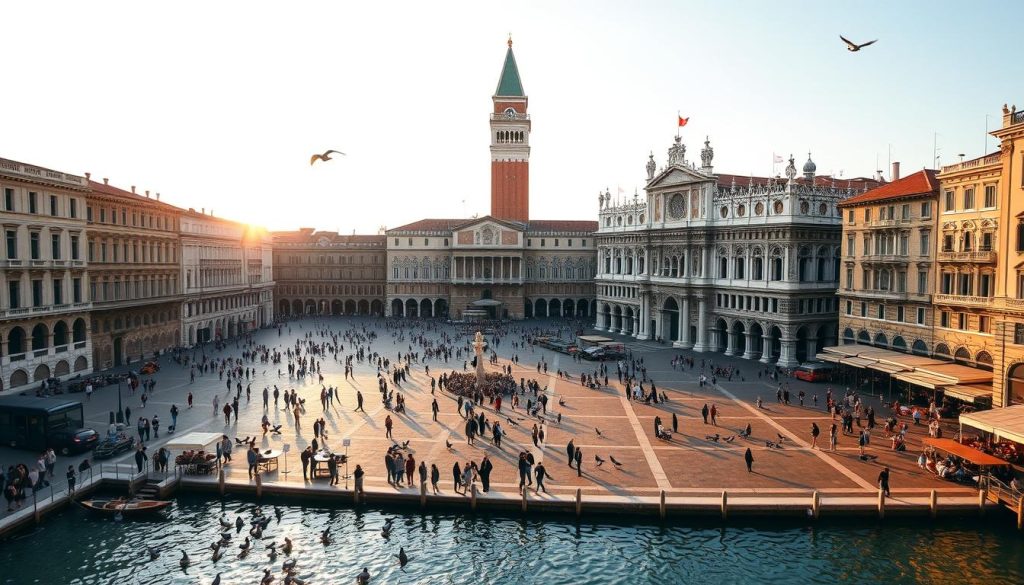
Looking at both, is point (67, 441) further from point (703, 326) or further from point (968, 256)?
point (703, 326)

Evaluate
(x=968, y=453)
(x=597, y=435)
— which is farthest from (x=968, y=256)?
(x=597, y=435)

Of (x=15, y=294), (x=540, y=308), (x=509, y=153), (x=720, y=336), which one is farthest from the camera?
(x=509, y=153)

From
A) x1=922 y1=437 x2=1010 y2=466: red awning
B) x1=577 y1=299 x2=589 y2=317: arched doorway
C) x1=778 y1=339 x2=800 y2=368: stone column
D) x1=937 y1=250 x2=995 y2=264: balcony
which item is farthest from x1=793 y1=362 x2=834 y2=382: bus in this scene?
x1=577 y1=299 x2=589 y2=317: arched doorway

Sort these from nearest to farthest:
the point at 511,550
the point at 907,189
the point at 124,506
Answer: the point at 511,550 < the point at 124,506 < the point at 907,189

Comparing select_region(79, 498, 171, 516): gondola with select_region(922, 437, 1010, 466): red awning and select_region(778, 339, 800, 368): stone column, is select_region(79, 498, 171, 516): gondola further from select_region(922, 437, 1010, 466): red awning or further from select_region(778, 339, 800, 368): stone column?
select_region(778, 339, 800, 368): stone column

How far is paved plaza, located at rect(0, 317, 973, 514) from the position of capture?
87.4ft

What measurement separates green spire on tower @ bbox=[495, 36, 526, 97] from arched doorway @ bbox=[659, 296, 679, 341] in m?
53.4

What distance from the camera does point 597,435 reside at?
109ft

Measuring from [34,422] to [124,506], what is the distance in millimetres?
9359

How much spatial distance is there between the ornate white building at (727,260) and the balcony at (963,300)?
46.8 feet

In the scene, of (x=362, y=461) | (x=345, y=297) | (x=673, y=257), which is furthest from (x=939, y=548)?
(x=345, y=297)

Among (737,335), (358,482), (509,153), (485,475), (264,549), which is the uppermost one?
(509,153)

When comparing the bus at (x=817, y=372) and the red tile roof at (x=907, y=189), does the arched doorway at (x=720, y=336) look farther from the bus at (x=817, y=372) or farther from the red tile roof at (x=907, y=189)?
the red tile roof at (x=907, y=189)

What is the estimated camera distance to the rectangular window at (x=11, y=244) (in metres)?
40.6
